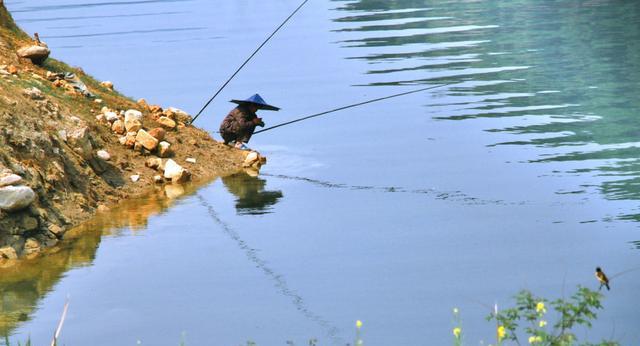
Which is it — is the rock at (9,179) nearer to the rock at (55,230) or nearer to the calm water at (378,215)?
the rock at (55,230)

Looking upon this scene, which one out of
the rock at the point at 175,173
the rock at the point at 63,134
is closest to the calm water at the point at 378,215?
the rock at the point at 175,173

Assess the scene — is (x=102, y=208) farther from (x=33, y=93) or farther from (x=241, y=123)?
(x=241, y=123)

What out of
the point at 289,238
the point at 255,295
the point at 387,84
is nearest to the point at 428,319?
the point at 255,295

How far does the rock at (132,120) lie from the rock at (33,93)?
133cm

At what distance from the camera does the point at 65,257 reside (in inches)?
544

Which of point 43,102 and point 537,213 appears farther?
point 43,102

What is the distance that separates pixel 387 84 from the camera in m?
25.5

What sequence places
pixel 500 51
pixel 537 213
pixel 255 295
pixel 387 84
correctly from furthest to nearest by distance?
pixel 500 51 < pixel 387 84 < pixel 537 213 < pixel 255 295

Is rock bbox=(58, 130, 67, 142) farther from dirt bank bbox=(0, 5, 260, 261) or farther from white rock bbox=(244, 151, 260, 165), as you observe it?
white rock bbox=(244, 151, 260, 165)

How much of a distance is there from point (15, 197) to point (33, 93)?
323cm

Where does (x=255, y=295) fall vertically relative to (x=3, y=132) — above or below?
below

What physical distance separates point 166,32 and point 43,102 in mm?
22242

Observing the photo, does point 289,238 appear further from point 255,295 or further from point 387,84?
point 387,84

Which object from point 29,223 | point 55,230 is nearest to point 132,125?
point 55,230
